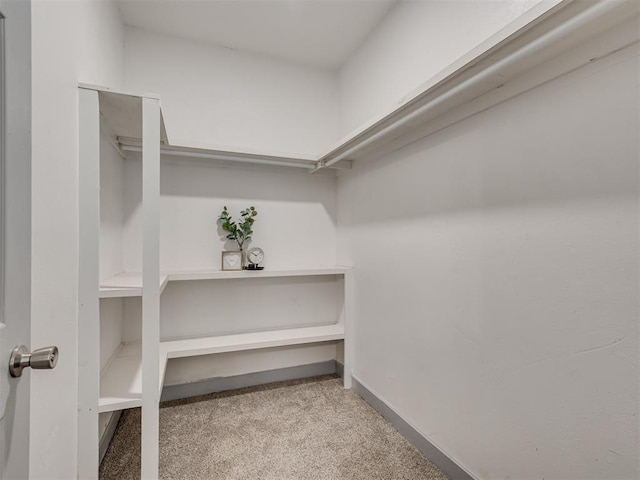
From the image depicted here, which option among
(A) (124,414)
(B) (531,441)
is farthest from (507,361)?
(A) (124,414)

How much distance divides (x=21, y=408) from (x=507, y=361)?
146 centimetres

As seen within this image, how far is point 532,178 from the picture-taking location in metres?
1.12

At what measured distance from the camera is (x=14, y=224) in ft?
2.06

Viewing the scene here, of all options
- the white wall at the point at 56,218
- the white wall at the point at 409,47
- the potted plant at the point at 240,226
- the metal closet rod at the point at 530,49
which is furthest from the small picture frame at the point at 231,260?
the metal closet rod at the point at 530,49

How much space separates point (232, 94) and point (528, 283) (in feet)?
7.36

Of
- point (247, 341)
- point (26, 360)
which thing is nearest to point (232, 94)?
point (247, 341)

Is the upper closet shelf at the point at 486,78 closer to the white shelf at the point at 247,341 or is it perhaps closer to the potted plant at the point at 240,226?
the potted plant at the point at 240,226

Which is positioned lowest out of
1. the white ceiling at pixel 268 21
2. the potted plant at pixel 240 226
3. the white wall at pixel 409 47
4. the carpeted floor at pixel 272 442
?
the carpeted floor at pixel 272 442

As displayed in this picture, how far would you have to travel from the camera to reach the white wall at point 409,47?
1.33m

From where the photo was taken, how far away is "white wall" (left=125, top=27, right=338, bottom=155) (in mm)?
2137

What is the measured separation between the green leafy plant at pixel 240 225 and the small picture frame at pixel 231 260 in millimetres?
80

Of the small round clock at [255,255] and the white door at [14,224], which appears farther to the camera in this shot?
the small round clock at [255,255]

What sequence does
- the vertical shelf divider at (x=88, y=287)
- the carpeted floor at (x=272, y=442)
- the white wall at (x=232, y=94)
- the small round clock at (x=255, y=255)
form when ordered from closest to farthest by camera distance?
the vertical shelf divider at (x=88, y=287), the carpeted floor at (x=272, y=442), the white wall at (x=232, y=94), the small round clock at (x=255, y=255)

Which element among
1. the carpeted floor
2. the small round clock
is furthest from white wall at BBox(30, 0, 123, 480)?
the small round clock
